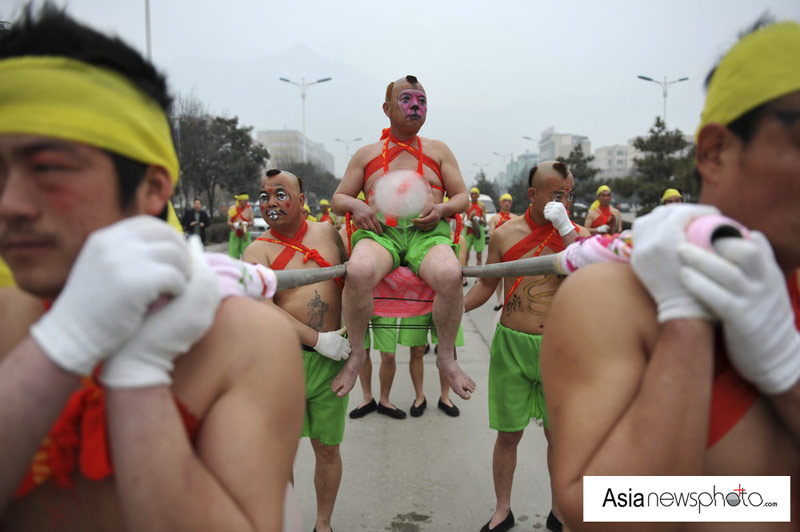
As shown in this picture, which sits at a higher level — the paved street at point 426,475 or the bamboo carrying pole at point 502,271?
the bamboo carrying pole at point 502,271

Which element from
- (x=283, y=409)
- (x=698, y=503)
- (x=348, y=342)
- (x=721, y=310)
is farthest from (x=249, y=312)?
(x=348, y=342)

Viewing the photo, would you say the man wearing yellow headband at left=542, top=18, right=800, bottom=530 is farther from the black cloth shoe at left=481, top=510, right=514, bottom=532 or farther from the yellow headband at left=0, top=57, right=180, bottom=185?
the black cloth shoe at left=481, top=510, right=514, bottom=532

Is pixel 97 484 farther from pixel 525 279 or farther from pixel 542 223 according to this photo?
pixel 542 223

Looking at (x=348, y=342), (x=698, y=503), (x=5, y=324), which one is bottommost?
(x=348, y=342)

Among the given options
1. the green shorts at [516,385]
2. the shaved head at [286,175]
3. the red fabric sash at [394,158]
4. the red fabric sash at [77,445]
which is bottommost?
the green shorts at [516,385]

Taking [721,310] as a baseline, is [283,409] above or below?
below

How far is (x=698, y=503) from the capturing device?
113 centimetres

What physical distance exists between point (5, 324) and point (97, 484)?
42 cm

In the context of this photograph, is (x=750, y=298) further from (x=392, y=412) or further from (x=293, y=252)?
(x=392, y=412)

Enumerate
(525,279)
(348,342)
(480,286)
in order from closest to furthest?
(348,342) < (525,279) < (480,286)

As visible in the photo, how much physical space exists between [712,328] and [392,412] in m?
4.44

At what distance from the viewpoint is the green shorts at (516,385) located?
347cm

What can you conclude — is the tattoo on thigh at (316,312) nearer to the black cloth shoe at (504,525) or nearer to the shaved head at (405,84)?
the shaved head at (405,84)

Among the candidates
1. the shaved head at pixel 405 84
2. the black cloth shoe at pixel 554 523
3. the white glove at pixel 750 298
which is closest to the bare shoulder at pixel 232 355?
the white glove at pixel 750 298
